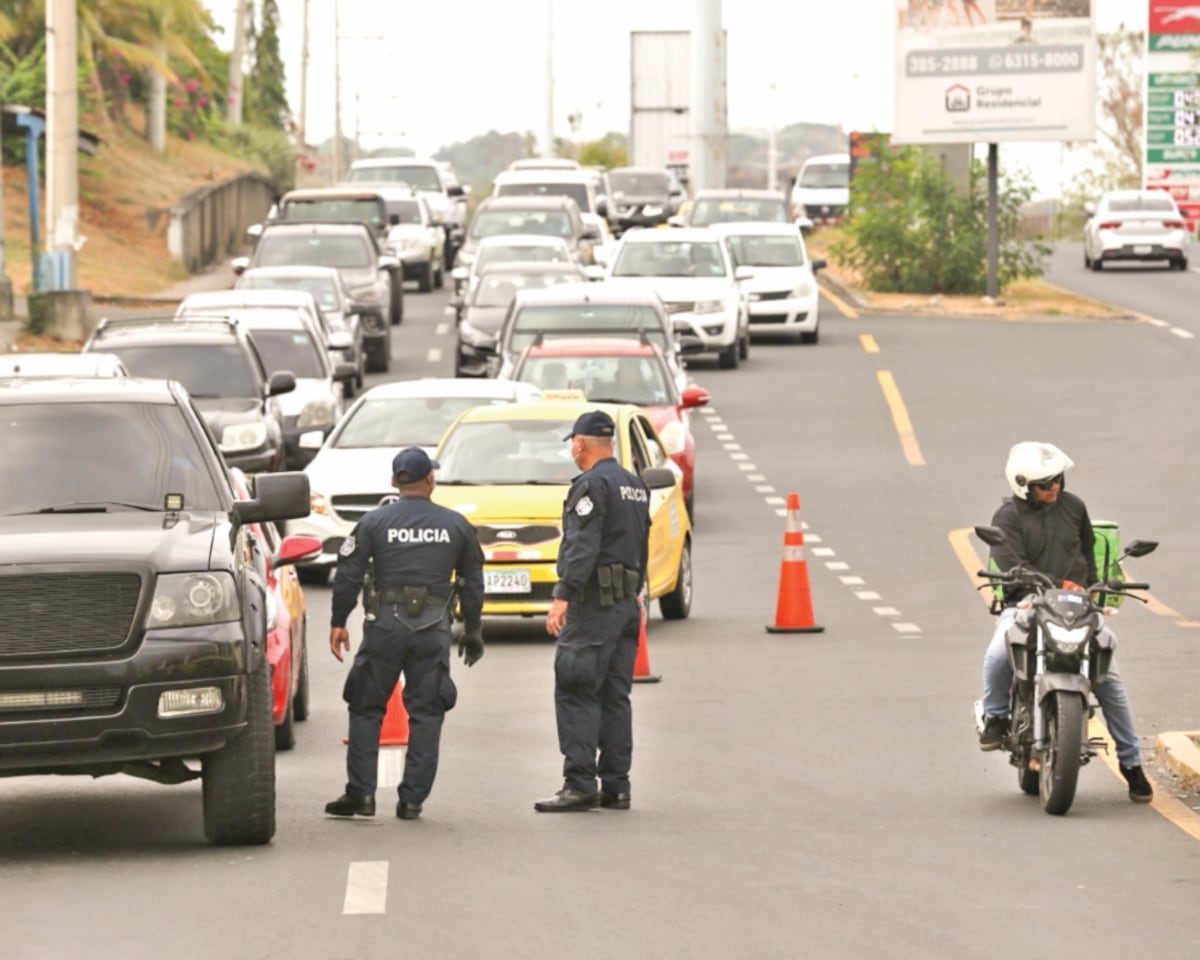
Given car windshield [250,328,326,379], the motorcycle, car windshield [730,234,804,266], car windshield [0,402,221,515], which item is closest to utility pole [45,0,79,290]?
car windshield [250,328,326,379]

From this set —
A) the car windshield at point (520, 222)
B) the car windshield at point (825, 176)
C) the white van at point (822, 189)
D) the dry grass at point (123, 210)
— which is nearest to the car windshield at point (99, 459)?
the dry grass at point (123, 210)

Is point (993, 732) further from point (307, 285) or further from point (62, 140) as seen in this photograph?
point (62, 140)

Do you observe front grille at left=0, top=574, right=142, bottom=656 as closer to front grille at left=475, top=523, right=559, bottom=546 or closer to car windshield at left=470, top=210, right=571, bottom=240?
front grille at left=475, top=523, right=559, bottom=546

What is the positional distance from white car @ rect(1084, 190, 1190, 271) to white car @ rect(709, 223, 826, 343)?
18.3m

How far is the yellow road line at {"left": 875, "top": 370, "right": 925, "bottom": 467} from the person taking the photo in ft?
100

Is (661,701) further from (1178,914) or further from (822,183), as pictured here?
(822,183)

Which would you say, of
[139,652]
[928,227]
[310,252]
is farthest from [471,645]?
[928,227]

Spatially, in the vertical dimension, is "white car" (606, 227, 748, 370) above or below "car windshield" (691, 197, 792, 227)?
below

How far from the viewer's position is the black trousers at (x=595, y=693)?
12.0 metres

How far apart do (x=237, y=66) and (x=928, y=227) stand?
34160mm

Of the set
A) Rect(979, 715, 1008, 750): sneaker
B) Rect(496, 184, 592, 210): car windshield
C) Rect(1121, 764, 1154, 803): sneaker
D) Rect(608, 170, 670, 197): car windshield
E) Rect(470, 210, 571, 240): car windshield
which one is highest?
Rect(608, 170, 670, 197): car windshield

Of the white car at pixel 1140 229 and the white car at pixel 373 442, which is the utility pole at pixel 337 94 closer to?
the white car at pixel 1140 229

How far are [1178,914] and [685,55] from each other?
69602mm

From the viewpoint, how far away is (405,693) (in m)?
11.6
